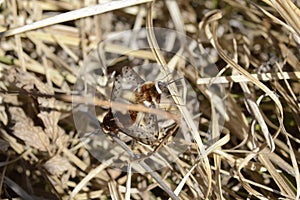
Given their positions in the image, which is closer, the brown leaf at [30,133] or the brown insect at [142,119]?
the brown insect at [142,119]

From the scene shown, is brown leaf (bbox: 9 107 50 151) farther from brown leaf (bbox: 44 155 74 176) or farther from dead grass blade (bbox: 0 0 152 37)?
dead grass blade (bbox: 0 0 152 37)

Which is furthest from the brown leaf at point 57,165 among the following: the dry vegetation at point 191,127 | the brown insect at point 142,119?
the brown insect at point 142,119

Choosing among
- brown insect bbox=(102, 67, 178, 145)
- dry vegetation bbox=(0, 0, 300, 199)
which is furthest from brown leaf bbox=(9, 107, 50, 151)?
brown insect bbox=(102, 67, 178, 145)

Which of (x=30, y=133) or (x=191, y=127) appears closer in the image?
(x=191, y=127)

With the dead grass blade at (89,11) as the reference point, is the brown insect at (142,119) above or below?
below

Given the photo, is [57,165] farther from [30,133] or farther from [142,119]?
[142,119]

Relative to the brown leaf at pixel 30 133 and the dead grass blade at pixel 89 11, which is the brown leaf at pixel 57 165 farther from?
the dead grass blade at pixel 89 11

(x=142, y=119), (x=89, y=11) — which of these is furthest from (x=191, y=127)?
(x=89, y=11)

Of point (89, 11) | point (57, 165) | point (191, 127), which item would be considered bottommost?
point (57, 165)

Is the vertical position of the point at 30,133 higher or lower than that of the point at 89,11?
lower
